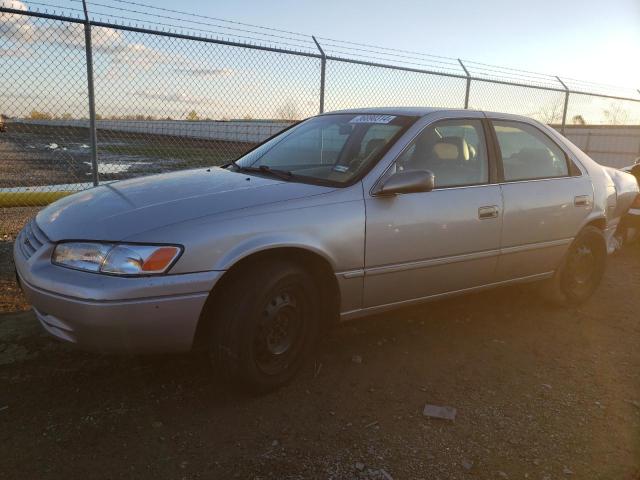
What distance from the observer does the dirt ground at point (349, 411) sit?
2.37 metres

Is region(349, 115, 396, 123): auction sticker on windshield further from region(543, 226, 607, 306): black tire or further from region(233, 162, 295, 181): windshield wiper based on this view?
region(543, 226, 607, 306): black tire

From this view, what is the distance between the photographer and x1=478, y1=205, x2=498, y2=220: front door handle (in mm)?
3563

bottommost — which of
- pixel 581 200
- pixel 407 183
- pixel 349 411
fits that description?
pixel 349 411

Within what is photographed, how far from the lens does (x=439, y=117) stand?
3609 mm

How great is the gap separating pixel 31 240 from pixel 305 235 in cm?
150

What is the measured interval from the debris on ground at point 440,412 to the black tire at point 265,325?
2.42ft

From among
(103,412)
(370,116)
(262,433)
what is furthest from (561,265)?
(103,412)

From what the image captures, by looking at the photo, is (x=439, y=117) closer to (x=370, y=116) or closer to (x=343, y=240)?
(x=370, y=116)

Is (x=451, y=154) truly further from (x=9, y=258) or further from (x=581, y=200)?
(x=9, y=258)

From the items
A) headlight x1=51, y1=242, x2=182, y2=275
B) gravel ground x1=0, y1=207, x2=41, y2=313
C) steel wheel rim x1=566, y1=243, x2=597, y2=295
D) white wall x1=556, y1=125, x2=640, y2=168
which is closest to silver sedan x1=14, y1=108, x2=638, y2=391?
headlight x1=51, y1=242, x2=182, y2=275

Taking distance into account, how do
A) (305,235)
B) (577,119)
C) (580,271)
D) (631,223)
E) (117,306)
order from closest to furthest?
1. (117,306)
2. (305,235)
3. (580,271)
4. (631,223)
5. (577,119)

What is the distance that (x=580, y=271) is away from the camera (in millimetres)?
4559

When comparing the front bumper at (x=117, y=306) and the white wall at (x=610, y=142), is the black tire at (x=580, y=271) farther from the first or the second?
the white wall at (x=610, y=142)

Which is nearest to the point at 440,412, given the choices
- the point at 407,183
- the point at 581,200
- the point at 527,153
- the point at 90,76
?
the point at 407,183
